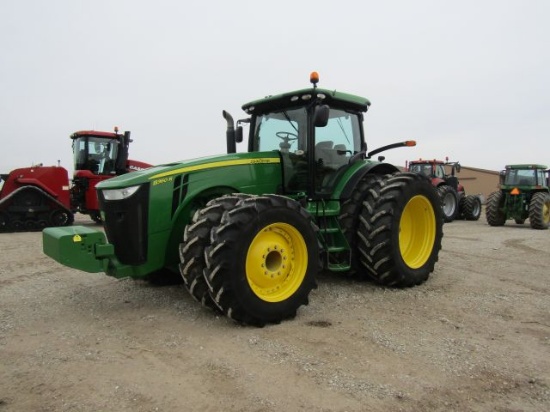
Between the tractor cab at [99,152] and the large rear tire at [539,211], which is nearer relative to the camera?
the large rear tire at [539,211]

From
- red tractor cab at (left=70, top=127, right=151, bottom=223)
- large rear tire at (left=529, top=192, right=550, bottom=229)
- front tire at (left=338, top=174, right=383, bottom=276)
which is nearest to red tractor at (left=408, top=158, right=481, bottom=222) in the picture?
large rear tire at (left=529, top=192, right=550, bottom=229)

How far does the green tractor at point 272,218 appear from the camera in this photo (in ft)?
12.9

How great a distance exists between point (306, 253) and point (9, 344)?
2591 mm

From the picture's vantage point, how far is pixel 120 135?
1386cm

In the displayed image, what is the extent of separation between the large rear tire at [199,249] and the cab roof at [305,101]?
186 cm

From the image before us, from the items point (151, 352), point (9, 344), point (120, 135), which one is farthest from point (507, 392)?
point (120, 135)

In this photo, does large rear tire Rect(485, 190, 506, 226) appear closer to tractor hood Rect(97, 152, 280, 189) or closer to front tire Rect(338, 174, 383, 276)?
front tire Rect(338, 174, 383, 276)

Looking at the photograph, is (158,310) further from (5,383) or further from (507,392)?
(507,392)

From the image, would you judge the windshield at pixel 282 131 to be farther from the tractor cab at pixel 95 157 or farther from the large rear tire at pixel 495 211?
the large rear tire at pixel 495 211

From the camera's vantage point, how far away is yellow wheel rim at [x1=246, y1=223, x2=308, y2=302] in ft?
13.6

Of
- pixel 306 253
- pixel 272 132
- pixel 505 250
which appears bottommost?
pixel 505 250

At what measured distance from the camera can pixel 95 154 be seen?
13.7 m

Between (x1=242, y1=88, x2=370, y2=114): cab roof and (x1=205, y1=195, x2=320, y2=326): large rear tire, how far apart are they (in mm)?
1553

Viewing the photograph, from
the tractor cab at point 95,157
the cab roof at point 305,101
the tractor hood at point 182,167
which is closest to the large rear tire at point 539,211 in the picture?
the cab roof at point 305,101
